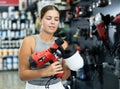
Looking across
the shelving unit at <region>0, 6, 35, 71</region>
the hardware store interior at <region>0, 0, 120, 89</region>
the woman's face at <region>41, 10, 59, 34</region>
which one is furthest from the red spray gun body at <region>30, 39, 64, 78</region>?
the shelving unit at <region>0, 6, 35, 71</region>

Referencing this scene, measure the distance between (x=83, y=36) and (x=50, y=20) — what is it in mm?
3932

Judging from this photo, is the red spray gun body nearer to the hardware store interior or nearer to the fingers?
the fingers

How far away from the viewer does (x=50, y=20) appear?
2303 mm

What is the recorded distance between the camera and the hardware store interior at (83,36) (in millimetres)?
4473

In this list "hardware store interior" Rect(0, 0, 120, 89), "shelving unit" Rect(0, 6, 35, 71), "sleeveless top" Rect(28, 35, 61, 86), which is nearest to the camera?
"sleeveless top" Rect(28, 35, 61, 86)

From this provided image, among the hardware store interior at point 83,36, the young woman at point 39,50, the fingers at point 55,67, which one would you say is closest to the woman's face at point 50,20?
the young woman at point 39,50

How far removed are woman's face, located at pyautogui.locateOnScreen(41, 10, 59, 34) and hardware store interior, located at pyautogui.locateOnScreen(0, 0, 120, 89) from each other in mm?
519

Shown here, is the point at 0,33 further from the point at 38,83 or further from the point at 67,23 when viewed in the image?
the point at 38,83

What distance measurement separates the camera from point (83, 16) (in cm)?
608

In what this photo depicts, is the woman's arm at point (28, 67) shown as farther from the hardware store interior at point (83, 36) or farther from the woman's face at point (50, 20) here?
the hardware store interior at point (83, 36)

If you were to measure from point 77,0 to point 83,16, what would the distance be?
0.57 m

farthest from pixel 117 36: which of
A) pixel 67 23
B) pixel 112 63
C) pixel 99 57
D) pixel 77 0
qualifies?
pixel 67 23

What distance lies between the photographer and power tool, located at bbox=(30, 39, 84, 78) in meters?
2.21

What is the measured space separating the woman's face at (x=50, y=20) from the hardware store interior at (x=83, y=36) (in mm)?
519
